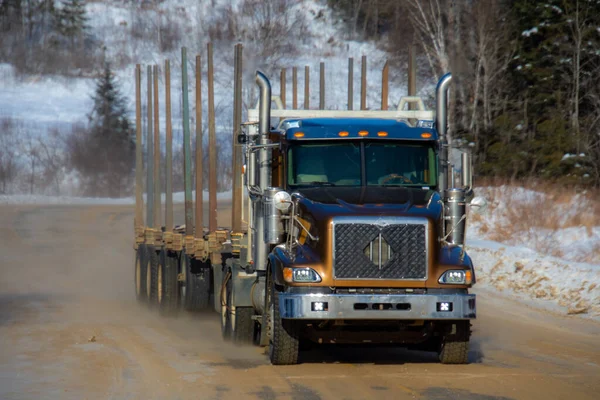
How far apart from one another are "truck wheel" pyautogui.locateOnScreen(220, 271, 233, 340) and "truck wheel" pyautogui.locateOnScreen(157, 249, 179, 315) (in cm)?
504

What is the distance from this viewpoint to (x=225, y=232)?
701 inches

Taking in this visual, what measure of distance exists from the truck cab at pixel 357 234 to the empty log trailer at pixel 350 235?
0.5 inches

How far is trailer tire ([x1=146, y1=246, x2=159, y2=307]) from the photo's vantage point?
72.4ft

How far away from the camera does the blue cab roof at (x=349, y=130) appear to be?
1265 cm

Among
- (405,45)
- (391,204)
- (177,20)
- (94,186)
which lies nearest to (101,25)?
(177,20)

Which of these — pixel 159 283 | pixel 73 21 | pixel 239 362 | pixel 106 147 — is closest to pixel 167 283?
pixel 159 283

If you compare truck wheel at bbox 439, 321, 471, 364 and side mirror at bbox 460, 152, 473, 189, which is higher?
side mirror at bbox 460, 152, 473, 189

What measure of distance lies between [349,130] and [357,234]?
1880 millimetres

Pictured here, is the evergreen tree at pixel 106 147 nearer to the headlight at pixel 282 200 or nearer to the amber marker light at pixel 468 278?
the headlight at pixel 282 200

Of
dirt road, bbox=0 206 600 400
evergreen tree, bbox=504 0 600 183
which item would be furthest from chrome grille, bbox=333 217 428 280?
evergreen tree, bbox=504 0 600 183

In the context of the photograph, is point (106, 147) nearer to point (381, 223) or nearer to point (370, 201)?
point (370, 201)

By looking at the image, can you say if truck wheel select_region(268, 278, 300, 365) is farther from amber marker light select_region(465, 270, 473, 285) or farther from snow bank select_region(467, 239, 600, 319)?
snow bank select_region(467, 239, 600, 319)

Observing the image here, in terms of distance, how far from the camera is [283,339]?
11773mm

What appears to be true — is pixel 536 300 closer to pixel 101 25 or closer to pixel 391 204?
pixel 391 204
